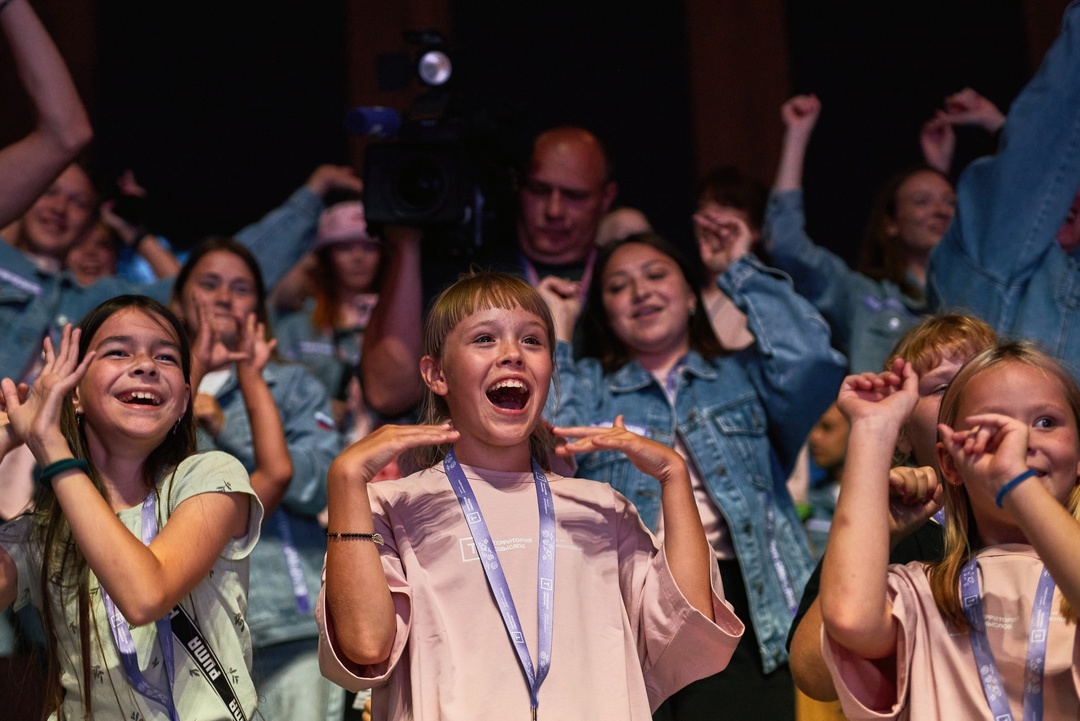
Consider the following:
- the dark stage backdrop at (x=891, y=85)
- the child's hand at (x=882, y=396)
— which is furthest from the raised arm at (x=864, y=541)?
the dark stage backdrop at (x=891, y=85)

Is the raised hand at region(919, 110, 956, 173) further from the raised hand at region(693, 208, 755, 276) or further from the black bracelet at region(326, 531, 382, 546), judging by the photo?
the black bracelet at region(326, 531, 382, 546)

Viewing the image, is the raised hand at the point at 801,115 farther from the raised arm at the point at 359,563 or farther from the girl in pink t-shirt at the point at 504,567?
the raised arm at the point at 359,563

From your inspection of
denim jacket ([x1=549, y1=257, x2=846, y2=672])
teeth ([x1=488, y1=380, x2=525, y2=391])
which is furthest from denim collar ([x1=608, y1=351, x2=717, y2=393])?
teeth ([x1=488, y1=380, x2=525, y2=391])

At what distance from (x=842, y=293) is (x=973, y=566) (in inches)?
75.2

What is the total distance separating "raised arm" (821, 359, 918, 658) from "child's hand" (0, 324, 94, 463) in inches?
50.6

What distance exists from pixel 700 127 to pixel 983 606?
3704 millimetres

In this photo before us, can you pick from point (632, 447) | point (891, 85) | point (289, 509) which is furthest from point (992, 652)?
point (891, 85)

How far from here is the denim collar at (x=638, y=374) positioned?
126 inches

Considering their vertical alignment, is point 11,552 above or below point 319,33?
below

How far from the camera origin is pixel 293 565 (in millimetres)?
3268

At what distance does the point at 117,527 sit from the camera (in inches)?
84.1

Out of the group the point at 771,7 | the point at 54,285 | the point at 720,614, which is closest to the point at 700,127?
→ the point at 771,7

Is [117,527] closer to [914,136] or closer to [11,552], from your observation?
[11,552]

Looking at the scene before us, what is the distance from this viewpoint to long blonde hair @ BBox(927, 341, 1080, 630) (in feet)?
6.70
